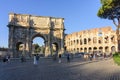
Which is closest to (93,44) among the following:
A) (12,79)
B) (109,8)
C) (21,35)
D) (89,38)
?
(89,38)

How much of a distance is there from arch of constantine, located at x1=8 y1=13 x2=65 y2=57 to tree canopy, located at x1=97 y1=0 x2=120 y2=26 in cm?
1877

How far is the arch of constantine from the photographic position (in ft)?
147

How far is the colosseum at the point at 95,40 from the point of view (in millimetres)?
72312

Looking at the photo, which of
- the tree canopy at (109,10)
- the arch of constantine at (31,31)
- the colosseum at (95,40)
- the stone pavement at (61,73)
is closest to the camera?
the stone pavement at (61,73)

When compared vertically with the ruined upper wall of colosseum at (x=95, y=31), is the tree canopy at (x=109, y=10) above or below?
below

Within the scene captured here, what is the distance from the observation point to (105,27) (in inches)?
2928

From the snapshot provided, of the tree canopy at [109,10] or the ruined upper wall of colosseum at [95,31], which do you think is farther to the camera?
the ruined upper wall of colosseum at [95,31]

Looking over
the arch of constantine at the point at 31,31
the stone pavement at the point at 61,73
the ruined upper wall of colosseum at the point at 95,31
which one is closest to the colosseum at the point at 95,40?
the ruined upper wall of colosseum at the point at 95,31

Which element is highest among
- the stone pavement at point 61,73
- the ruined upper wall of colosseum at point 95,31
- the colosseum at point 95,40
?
the ruined upper wall of colosseum at point 95,31

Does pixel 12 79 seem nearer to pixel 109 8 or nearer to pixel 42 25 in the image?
pixel 109 8

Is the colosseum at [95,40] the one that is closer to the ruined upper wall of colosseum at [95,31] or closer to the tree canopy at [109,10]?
the ruined upper wall of colosseum at [95,31]

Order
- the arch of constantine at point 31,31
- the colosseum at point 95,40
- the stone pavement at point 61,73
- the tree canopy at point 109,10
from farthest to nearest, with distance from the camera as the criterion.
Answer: the colosseum at point 95,40 < the arch of constantine at point 31,31 < the tree canopy at point 109,10 < the stone pavement at point 61,73

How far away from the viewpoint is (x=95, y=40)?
75.8m

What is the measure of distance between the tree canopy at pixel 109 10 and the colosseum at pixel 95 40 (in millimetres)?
38264
